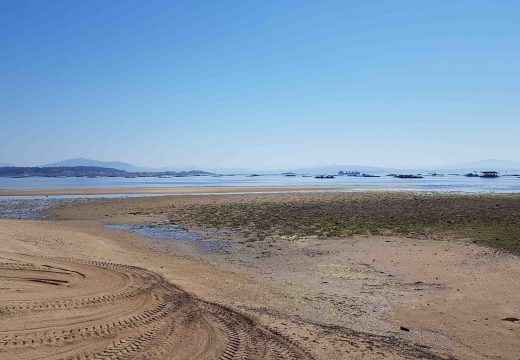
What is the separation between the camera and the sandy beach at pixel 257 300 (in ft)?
22.7

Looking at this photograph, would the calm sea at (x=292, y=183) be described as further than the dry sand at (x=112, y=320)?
Yes

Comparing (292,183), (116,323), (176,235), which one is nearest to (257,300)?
(116,323)

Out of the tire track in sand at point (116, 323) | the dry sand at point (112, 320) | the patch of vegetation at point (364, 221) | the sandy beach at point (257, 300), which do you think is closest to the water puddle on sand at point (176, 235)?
the sandy beach at point (257, 300)

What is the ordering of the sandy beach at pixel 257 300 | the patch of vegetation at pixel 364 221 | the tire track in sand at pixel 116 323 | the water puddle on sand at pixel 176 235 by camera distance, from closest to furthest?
the tire track in sand at pixel 116 323 < the sandy beach at pixel 257 300 < the water puddle on sand at pixel 176 235 < the patch of vegetation at pixel 364 221

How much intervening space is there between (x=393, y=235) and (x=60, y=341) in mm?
16141

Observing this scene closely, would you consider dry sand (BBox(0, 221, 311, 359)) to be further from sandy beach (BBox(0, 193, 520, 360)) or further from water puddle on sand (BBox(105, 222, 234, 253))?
water puddle on sand (BBox(105, 222, 234, 253))

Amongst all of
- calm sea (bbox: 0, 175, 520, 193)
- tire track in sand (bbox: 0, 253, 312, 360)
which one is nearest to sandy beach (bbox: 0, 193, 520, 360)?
tire track in sand (bbox: 0, 253, 312, 360)

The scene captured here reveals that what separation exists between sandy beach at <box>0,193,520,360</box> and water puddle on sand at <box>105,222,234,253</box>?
561 millimetres

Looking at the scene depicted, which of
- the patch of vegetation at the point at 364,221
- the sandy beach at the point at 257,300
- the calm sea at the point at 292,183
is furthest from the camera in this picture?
the calm sea at the point at 292,183

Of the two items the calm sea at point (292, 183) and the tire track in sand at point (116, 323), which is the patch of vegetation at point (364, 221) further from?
the calm sea at point (292, 183)

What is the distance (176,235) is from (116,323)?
13.3 m

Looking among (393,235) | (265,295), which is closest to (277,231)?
(393,235)

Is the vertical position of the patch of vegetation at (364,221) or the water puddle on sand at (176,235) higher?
the patch of vegetation at (364,221)

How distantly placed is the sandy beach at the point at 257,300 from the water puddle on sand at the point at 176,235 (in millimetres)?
561
